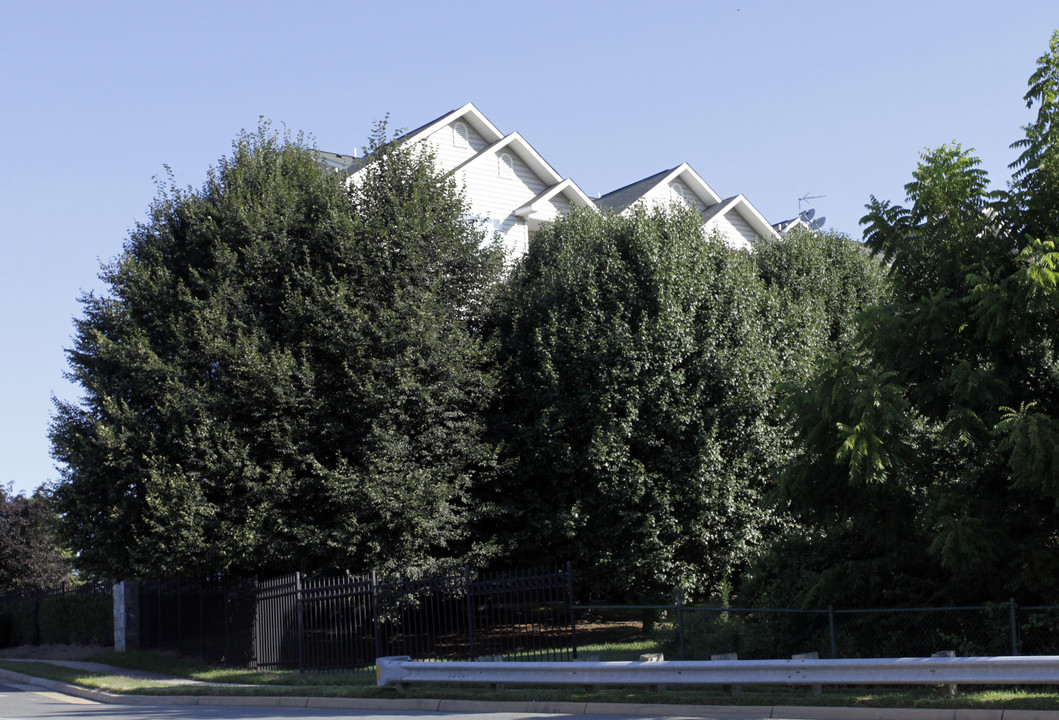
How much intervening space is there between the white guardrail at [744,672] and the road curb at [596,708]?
328 mm

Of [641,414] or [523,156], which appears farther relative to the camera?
[523,156]

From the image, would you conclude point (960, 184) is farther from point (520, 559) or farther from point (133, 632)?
point (133, 632)

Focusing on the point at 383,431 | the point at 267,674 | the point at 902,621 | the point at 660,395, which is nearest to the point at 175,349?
the point at 383,431

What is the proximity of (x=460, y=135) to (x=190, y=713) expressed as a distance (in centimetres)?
2074

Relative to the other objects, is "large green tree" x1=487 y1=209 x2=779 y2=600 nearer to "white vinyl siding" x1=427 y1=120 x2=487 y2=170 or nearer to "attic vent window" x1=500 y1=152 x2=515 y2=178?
"attic vent window" x1=500 y1=152 x2=515 y2=178

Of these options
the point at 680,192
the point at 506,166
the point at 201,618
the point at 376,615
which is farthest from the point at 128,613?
the point at 680,192

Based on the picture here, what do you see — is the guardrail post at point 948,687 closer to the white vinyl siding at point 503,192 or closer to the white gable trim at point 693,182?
the white vinyl siding at point 503,192

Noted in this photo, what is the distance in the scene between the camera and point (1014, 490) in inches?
489

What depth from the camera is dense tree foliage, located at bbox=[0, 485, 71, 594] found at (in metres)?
34.2

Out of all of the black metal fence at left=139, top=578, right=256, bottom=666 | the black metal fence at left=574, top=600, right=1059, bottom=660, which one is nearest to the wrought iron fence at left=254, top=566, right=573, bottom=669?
the black metal fence at left=139, top=578, right=256, bottom=666

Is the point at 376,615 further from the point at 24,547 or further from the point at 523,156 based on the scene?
the point at 24,547

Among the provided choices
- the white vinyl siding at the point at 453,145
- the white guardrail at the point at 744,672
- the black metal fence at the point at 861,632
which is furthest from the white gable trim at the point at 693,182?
the white guardrail at the point at 744,672

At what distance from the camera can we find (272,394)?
17922mm

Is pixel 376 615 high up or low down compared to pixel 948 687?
up
